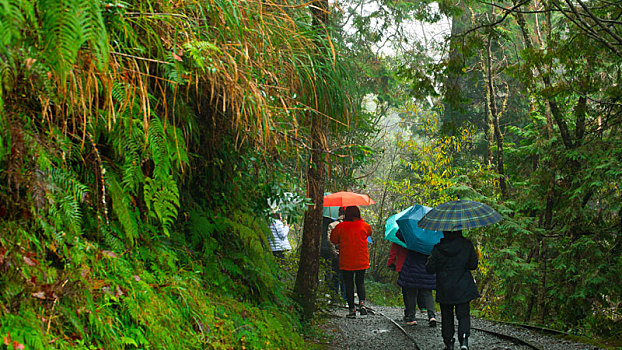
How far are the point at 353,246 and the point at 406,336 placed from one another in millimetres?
1920

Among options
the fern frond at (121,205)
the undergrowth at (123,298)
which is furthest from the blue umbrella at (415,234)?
the fern frond at (121,205)

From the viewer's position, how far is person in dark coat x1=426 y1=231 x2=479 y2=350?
23.0 feet

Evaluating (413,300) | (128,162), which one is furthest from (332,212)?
(128,162)

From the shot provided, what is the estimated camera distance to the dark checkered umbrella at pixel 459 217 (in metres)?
7.22

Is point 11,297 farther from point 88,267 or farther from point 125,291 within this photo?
point 125,291

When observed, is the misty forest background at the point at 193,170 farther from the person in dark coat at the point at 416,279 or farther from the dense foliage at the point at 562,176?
the person in dark coat at the point at 416,279

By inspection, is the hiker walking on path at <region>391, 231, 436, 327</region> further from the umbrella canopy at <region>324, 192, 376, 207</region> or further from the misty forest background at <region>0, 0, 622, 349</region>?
the umbrella canopy at <region>324, 192, 376, 207</region>

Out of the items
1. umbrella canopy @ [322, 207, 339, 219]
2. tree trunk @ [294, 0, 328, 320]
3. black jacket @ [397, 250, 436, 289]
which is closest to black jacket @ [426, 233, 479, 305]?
tree trunk @ [294, 0, 328, 320]

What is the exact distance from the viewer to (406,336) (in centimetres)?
868

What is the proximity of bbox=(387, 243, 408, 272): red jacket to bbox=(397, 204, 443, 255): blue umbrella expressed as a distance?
696 millimetres

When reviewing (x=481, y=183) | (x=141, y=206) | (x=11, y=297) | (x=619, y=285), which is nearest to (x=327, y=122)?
(x=141, y=206)

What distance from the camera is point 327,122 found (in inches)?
222

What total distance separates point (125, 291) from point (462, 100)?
8305 millimetres

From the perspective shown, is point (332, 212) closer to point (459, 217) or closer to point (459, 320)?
point (459, 217)
